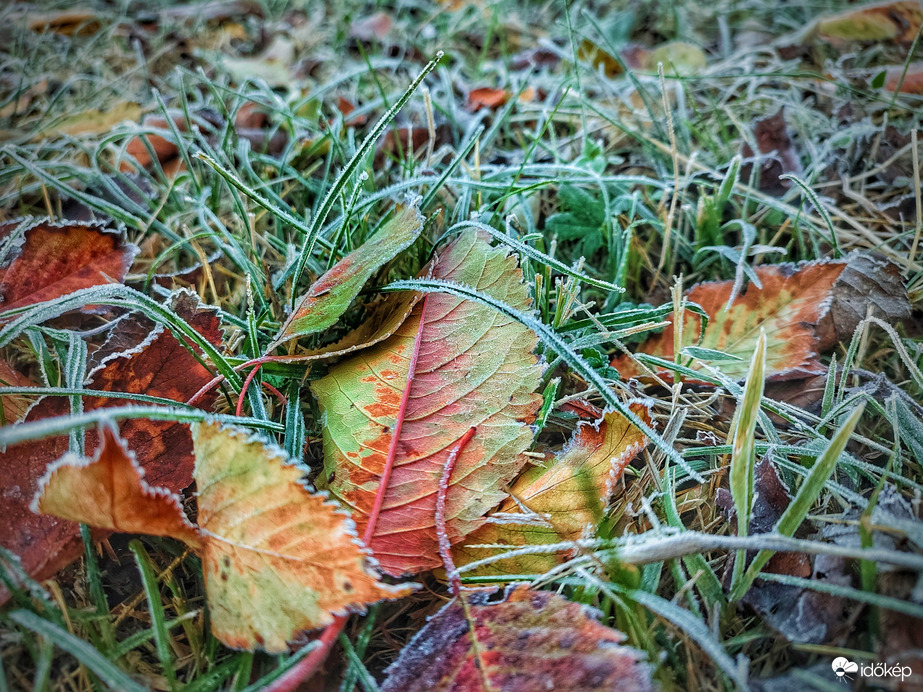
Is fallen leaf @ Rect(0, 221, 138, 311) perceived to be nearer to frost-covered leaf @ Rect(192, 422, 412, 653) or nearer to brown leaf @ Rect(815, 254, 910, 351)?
frost-covered leaf @ Rect(192, 422, 412, 653)

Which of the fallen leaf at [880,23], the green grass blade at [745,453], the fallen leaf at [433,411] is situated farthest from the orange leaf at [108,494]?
the fallen leaf at [880,23]

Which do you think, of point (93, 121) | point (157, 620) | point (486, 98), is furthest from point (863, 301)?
point (93, 121)

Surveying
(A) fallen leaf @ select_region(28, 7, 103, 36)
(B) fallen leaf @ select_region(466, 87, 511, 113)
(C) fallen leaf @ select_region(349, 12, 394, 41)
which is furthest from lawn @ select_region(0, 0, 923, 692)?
(A) fallen leaf @ select_region(28, 7, 103, 36)

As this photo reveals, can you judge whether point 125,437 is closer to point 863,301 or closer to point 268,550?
point 268,550

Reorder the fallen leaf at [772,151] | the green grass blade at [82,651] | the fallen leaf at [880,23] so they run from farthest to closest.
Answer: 1. the fallen leaf at [880,23]
2. the fallen leaf at [772,151]
3. the green grass blade at [82,651]

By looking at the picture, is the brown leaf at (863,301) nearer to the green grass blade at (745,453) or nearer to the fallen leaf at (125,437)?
the green grass blade at (745,453)

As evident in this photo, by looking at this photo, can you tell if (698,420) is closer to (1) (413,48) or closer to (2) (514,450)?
(2) (514,450)
